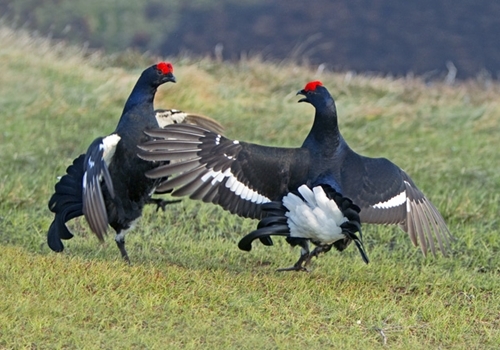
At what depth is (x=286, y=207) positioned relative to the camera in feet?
17.2

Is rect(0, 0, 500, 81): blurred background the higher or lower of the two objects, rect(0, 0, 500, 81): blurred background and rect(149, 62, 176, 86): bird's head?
the lower

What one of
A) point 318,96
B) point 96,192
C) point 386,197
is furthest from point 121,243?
point 386,197

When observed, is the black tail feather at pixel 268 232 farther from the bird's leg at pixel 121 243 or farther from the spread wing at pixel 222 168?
the bird's leg at pixel 121 243

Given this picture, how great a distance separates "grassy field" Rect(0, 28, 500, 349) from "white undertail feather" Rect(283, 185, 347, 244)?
38cm

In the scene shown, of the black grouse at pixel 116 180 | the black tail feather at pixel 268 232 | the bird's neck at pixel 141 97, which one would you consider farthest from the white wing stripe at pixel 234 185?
the bird's neck at pixel 141 97

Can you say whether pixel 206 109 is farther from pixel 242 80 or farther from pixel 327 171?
pixel 327 171

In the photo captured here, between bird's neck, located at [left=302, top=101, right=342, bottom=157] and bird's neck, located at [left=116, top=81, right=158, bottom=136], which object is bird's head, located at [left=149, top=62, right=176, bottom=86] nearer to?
bird's neck, located at [left=116, top=81, right=158, bottom=136]

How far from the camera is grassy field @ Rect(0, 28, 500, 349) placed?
4746mm

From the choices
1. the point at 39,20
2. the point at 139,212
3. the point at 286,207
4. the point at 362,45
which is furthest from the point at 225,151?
the point at 362,45

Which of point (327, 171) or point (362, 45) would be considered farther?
point (362, 45)

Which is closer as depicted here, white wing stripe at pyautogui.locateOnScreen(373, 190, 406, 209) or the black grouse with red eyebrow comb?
the black grouse with red eyebrow comb

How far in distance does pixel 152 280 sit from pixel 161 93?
17.8ft

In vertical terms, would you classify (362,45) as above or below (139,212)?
below

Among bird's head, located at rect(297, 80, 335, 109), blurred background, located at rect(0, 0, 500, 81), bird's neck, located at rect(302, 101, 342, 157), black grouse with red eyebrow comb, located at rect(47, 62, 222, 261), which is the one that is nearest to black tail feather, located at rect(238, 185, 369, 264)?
bird's neck, located at rect(302, 101, 342, 157)
